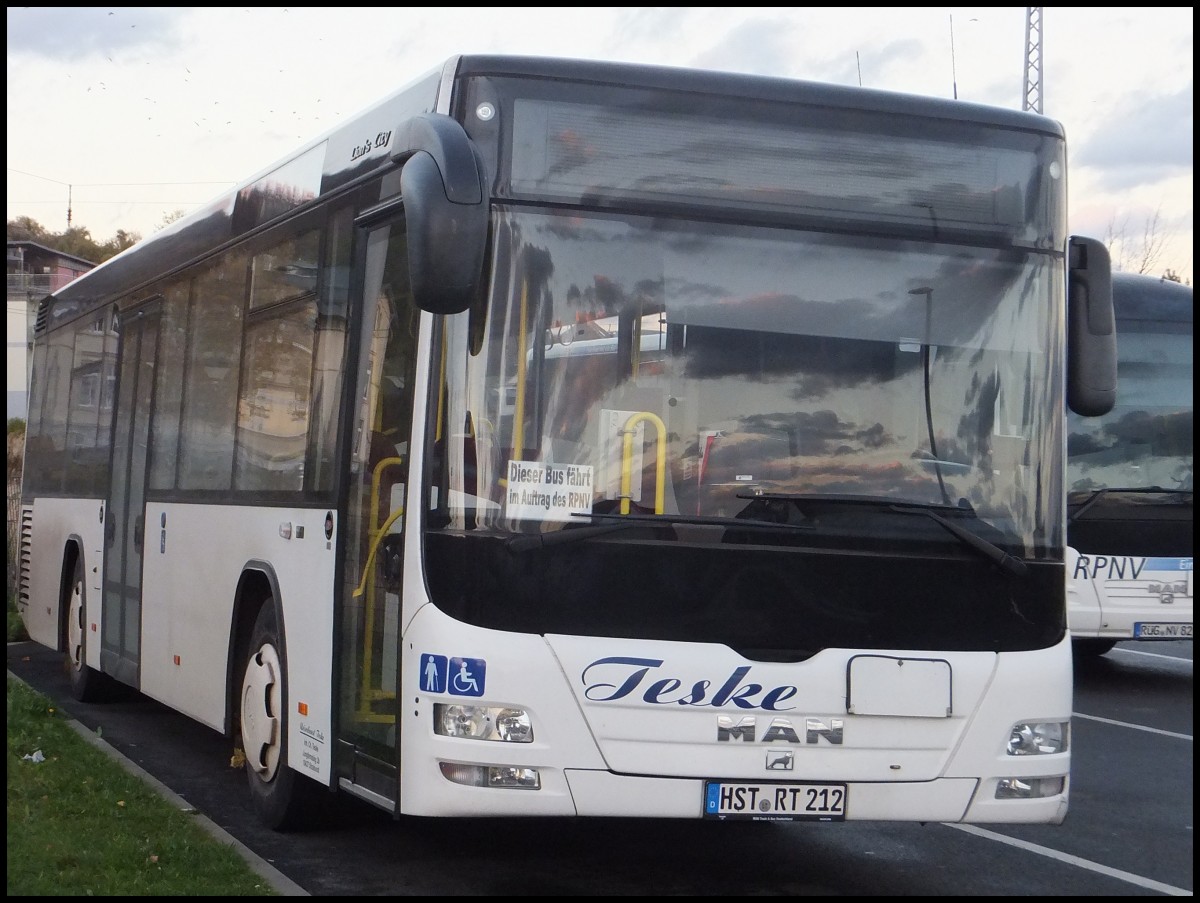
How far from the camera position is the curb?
21.9 ft

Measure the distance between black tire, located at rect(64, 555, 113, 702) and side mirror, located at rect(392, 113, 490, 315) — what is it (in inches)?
313

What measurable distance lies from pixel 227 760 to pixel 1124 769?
582cm

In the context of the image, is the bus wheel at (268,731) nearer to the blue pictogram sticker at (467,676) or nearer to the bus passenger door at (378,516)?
the bus passenger door at (378,516)

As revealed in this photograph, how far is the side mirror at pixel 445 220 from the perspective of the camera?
5.95 meters

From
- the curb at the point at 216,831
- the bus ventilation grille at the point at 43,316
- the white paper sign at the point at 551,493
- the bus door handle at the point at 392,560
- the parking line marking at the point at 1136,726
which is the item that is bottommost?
the curb at the point at 216,831

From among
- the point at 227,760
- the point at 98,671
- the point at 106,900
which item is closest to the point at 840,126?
the point at 106,900

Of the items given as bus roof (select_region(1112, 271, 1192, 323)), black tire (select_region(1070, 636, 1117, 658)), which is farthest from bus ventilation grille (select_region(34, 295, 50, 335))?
black tire (select_region(1070, 636, 1117, 658))

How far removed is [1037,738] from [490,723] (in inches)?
86.7

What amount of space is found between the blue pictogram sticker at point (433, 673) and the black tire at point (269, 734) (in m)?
1.89

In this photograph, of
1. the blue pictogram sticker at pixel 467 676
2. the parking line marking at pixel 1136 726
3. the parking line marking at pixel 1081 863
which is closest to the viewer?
the blue pictogram sticker at pixel 467 676

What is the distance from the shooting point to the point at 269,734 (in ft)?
27.1

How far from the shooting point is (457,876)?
7.31 m

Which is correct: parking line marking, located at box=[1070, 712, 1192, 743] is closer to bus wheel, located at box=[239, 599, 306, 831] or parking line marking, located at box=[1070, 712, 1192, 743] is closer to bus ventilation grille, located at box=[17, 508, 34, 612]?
bus wheel, located at box=[239, 599, 306, 831]

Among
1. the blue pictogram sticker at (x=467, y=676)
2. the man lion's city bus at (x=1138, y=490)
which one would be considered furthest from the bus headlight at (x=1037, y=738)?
the man lion's city bus at (x=1138, y=490)
